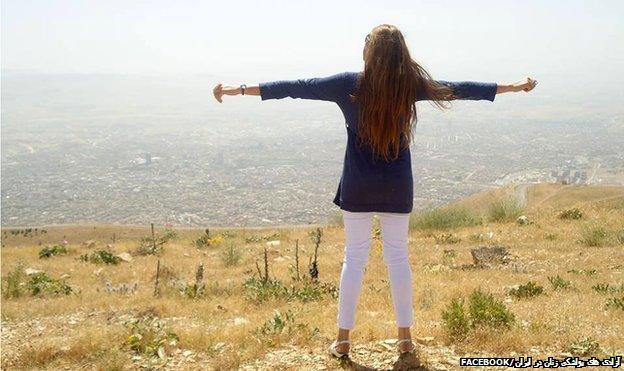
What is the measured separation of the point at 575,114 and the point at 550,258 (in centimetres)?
16481

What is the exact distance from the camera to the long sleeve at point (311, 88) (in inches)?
121

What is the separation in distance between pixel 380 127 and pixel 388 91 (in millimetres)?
210

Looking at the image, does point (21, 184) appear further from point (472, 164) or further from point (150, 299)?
point (150, 299)

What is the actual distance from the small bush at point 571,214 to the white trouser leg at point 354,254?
12.5 m

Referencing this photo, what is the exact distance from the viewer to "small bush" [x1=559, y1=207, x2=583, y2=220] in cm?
1393

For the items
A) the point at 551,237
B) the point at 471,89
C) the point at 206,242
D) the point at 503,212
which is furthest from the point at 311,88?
the point at 503,212

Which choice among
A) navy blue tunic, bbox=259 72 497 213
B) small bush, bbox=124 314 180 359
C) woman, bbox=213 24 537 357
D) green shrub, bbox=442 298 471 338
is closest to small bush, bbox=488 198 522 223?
green shrub, bbox=442 298 471 338

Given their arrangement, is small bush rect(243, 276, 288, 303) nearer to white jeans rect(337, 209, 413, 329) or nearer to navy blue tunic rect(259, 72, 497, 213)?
white jeans rect(337, 209, 413, 329)

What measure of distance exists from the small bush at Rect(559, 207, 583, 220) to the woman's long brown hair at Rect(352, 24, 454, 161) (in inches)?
492

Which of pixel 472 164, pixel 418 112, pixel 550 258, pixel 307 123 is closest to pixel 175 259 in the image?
pixel 550 258

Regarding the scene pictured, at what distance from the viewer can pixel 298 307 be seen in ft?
18.2

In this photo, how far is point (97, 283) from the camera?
9.15m

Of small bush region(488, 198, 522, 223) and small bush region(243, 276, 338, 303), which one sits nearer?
small bush region(243, 276, 338, 303)

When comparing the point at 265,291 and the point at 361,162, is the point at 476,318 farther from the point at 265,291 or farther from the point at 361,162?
the point at 265,291
